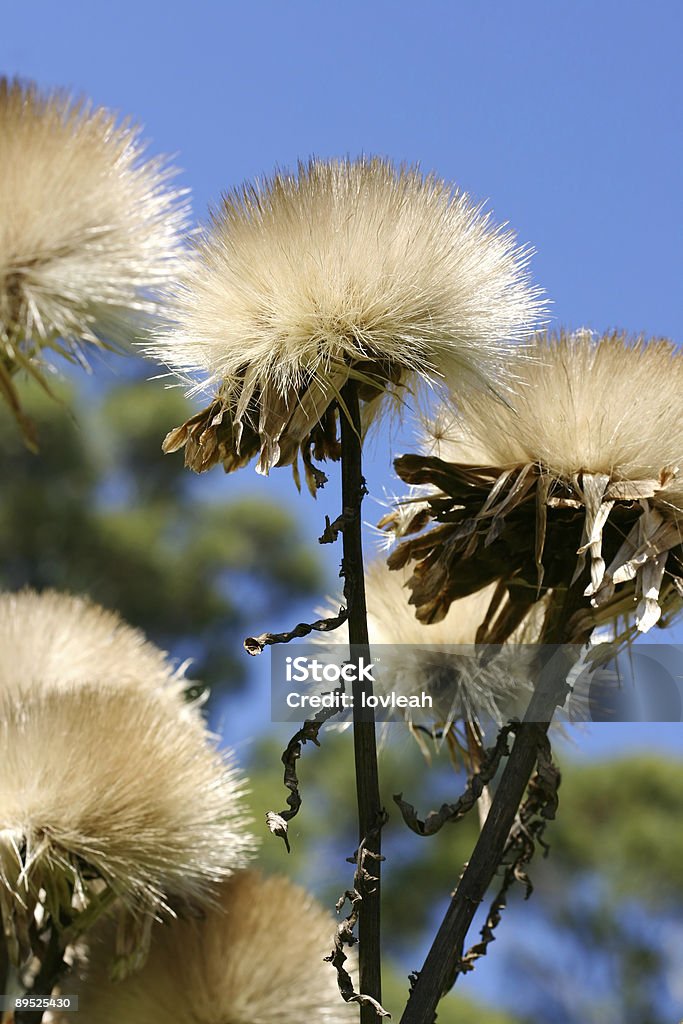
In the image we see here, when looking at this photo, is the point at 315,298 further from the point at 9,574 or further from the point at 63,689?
the point at 9,574

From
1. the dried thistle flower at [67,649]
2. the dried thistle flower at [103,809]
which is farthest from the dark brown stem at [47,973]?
the dried thistle flower at [67,649]

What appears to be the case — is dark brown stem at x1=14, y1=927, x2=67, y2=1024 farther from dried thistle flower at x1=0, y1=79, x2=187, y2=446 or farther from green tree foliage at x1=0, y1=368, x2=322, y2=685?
green tree foliage at x1=0, y1=368, x2=322, y2=685

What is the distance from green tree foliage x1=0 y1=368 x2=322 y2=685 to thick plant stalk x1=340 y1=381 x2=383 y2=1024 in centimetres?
342

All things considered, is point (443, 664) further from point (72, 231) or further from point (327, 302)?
point (72, 231)

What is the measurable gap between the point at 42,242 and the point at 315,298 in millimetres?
261

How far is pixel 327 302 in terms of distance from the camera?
98 centimetres

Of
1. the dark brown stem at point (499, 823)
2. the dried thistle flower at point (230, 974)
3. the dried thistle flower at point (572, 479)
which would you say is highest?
the dried thistle flower at point (572, 479)

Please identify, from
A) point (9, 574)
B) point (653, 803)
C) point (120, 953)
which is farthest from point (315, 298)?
point (653, 803)

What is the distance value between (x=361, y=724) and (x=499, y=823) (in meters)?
0.17

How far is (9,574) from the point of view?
16.0 feet

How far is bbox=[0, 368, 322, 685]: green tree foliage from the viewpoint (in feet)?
16.0

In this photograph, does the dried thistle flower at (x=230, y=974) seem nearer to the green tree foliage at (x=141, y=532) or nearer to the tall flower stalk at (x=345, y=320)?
the tall flower stalk at (x=345, y=320)

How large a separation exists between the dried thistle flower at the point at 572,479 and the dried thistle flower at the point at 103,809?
0.30 m

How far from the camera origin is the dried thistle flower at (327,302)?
98 cm
